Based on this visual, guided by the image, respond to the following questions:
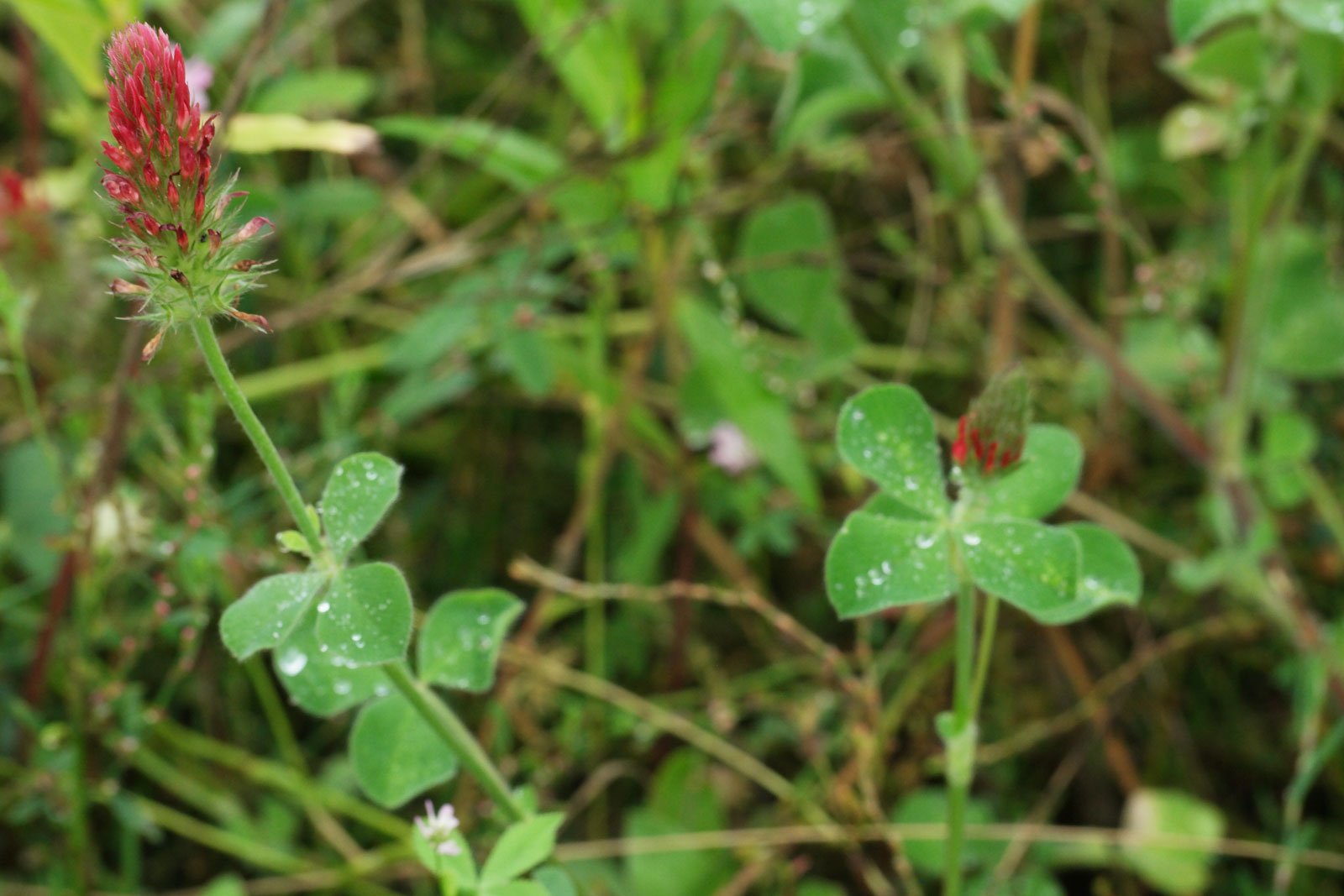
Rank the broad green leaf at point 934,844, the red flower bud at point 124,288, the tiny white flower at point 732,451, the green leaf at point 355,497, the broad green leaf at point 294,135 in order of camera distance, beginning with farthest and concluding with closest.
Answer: the tiny white flower at point 732,451, the broad green leaf at point 934,844, the broad green leaf at point 294,135, the green leaf at point 355,497, the red flower bud at point 124,288

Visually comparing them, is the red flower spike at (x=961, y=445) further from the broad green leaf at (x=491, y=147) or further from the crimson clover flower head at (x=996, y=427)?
the broad green leaf at (x=491, y=147)

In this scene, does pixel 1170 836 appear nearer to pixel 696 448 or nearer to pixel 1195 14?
pixel 696 448

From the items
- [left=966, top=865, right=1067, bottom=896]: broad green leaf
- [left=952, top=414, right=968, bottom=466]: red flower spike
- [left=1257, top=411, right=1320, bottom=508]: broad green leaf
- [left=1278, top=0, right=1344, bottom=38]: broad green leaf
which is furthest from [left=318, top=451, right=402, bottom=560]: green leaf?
[left=1257, top=411, right=1320, bottom=508]: broad green leaf

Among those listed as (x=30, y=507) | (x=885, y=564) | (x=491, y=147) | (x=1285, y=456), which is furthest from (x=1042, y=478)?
(x=30, y=507)

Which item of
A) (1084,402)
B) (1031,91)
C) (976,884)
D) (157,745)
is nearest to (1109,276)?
(1084,402)

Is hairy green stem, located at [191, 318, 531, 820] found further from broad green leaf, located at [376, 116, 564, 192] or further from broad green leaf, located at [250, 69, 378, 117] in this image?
broad green leaf, located at [250, 69, 378, 117]

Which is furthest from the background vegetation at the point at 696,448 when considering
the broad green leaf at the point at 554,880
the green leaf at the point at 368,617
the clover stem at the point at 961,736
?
the green leaf at the point at 368,617

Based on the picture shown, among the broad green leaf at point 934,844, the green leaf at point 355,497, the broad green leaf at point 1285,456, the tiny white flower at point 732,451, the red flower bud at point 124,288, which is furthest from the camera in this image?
the tiny white flower at point 732,451
